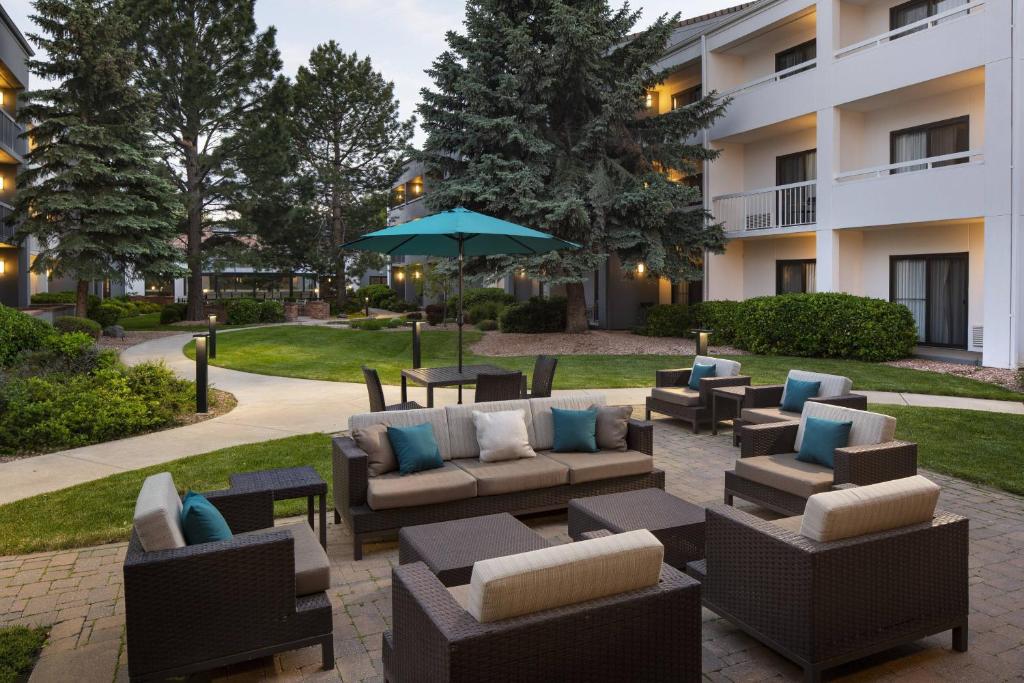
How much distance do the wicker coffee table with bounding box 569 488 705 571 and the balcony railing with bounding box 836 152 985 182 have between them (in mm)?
12850

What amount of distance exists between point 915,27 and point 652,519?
15076mm

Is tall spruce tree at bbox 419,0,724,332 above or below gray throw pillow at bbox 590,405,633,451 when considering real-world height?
above

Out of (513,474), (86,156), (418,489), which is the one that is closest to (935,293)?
(513,474)

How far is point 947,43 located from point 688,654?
52.6ft

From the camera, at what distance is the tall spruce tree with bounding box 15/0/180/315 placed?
2103 centimetres

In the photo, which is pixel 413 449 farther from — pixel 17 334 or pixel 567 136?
pixel 567 136

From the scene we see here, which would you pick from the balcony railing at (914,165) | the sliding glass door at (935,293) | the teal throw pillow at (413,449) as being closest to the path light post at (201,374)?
the teal throw pillow at (413,449)

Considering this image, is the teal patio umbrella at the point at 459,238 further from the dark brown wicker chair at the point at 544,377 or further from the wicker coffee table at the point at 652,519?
the wicker coffee table at the point at 652,519

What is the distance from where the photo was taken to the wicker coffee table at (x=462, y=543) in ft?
13.1

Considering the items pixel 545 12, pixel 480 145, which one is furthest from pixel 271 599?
pixel 545 12

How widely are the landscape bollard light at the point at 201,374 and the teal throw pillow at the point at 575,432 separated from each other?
6.23 metres

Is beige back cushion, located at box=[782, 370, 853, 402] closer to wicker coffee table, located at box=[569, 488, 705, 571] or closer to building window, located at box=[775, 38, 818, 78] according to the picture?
wicker coffee table, located at box=[569, 488, 705, 571]

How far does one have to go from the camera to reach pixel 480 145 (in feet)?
61.7

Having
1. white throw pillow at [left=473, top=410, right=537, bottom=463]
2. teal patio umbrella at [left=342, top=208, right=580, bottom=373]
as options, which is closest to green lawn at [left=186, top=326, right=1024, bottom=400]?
teal patio umbrella at [left=342, top=208, right=580, bottom=373]
